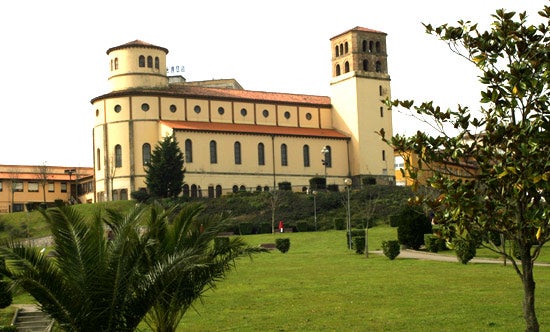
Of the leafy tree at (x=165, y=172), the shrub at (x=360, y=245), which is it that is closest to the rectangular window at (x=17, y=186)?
the leafy tree at (x=165, y=172)

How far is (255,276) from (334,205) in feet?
113

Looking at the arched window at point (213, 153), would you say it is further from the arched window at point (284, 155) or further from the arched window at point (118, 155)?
the arched window at point (118, 155)

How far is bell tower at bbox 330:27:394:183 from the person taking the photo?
79.6 m

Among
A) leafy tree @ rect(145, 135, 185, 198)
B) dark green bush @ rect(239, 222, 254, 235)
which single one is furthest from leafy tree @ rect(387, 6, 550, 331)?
leafy tree @ rect(145, 135, 185, 198)

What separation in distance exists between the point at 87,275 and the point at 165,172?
5278 cm

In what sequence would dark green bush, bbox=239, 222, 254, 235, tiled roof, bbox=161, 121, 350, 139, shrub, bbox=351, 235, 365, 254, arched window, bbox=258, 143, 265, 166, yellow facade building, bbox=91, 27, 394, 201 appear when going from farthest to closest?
arched window, bbox=258, 143, 265, 166 < tiled roof, bbox=161, 121, 350, 139 < yellow facade building, bbox=91, 27, 394, 201 < dark green bush, bbox=239, 222, 254, 235 < shrub, bbox=351, 235, 365, 254

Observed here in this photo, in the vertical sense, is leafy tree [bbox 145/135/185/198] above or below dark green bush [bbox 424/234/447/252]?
above

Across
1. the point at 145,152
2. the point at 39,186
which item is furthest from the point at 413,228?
the point at 39,186

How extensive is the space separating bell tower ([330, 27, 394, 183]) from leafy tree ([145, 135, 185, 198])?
18.6 m

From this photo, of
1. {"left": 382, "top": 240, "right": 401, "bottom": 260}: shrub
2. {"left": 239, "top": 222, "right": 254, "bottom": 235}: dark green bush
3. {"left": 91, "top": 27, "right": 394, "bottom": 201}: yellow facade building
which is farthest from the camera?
{"left": 91, "top": 27, "right": 394, "bottom": 201}: yellow facade building

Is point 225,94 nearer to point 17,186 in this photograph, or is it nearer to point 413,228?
point 17,186

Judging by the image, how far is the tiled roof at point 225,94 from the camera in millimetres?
73750

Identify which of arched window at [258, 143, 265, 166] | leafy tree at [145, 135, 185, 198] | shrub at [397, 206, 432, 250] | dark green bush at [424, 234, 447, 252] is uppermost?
arched window at [258, 143, 265, 166]

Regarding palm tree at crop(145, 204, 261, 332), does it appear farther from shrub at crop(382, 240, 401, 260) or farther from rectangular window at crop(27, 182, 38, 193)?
rectangular window at crop(27, 182, 38, 193)
